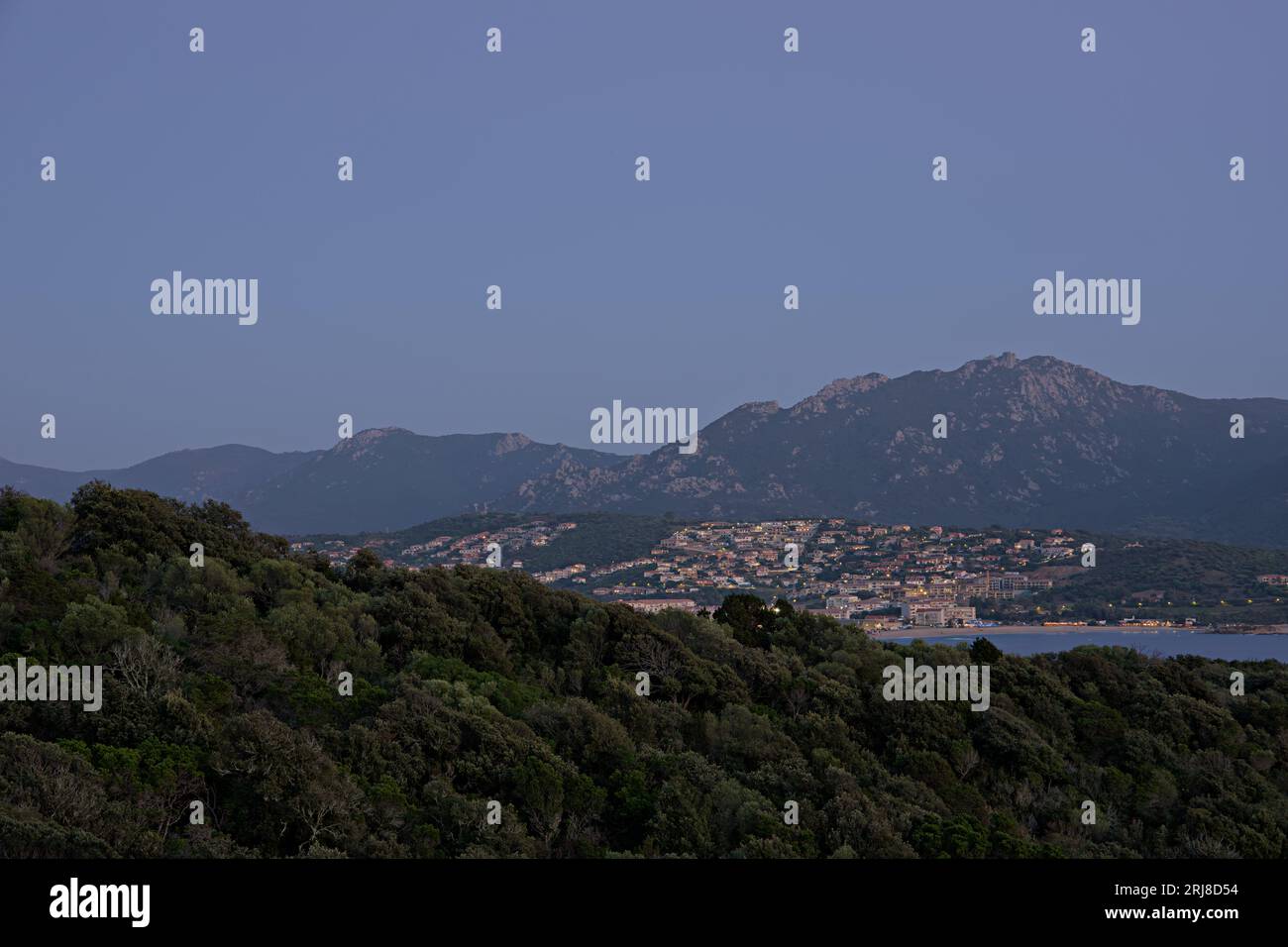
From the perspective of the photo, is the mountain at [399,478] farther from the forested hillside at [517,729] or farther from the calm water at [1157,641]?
the forested hillside at [517,729]

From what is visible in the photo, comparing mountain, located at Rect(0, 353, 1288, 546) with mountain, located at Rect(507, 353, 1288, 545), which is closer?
mountain, located at Rect(507, 353, 1288, 545)

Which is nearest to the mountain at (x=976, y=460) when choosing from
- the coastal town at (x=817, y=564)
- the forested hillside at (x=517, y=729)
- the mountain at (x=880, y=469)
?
the mountain at (x=880, y=469)

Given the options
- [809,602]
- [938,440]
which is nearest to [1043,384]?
[938,440]

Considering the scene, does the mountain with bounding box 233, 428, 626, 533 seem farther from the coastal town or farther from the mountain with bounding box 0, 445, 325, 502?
the coastal town

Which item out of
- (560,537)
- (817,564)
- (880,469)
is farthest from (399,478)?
(817,564)

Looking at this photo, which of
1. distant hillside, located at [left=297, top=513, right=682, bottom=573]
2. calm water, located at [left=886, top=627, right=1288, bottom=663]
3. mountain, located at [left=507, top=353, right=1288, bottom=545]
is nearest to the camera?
calm water, located at [left=886, top=627, right=1288, bottom=663]

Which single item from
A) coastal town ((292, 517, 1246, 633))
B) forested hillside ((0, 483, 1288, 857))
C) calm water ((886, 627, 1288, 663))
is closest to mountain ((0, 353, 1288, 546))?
coastal town ((292, 517, 1246, 633))
